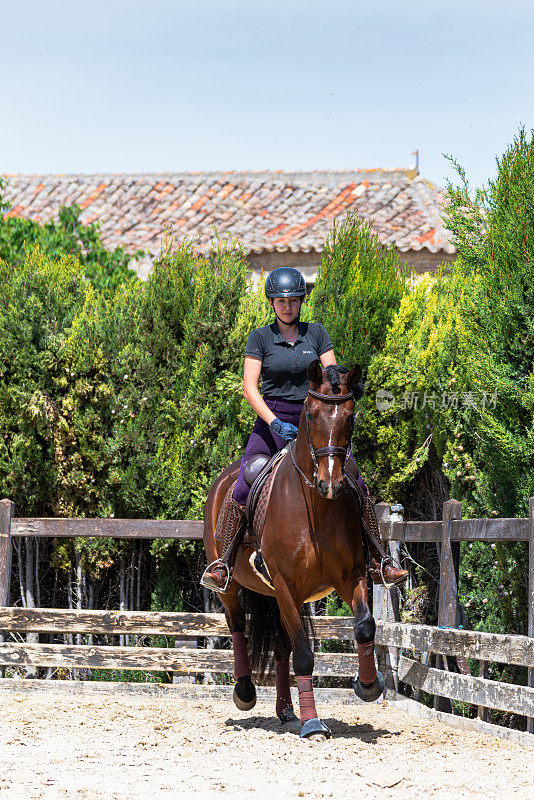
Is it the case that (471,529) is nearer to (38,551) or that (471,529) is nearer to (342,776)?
(342,776)

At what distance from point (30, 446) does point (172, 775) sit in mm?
5744

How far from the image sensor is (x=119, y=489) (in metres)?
10.3

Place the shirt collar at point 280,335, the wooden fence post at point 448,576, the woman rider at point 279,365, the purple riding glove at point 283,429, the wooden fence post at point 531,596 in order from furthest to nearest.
Answer: 1. the wooden fence post at point 448,576
2. the shirt collar at point 280,335
3. the woman rider at point 279,365
4. the purple riding glove at point 283,429
5. the wooden fence post at point 531,596

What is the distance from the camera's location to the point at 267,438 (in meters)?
6.98

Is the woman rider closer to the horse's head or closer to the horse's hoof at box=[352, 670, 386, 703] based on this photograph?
the horse's head

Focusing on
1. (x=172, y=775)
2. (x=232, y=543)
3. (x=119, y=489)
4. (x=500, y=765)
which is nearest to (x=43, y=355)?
(x=119, y=489)

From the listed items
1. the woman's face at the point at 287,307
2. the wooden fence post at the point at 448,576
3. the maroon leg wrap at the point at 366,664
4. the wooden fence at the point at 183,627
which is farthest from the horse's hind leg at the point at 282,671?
the woman's face at the point at 287,307

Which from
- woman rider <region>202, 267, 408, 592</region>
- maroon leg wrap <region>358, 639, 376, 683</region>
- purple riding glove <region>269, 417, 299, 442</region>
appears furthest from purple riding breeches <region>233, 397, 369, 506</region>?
maroon leg wrap <region>358, 639, 376, 683</region>

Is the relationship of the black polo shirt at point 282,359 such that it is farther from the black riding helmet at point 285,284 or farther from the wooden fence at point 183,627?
the wooden fence at point 183,627

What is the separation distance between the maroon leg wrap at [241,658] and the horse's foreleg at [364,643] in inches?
50.0

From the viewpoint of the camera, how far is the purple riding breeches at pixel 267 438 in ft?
22.2

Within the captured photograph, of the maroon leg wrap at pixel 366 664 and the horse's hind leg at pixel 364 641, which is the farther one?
the maroon leg wrap at pixel 366 664

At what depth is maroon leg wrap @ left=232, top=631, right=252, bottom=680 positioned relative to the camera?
718cm

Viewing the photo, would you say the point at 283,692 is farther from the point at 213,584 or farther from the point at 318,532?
the point at 318,532
